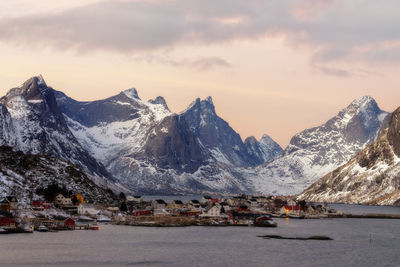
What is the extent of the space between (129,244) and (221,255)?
75.9ft

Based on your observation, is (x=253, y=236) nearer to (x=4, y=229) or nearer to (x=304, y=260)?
(x=304, y=260)

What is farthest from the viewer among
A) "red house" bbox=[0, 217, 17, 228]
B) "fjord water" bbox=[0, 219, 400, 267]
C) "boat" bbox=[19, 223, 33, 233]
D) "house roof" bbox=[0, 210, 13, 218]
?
"house roof" bbox=[0, 210, 13, 218]

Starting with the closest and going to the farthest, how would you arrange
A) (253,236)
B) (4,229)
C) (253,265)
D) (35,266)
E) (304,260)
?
(35,266), (253,265), (304,260), (4,229), (253,236)

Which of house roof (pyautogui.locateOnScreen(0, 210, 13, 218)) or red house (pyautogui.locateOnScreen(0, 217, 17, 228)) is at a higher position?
house roof (pyautogui.locateOnScreen(0, 210, 13, 218))

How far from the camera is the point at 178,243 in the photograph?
6373 inches

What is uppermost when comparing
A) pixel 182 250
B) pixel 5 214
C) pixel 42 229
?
pixel 5 214

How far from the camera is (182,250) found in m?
148

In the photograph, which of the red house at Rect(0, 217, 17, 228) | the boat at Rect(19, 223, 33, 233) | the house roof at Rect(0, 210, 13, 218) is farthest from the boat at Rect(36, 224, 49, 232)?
the house roof at Rect(0, 210, 13, 218)

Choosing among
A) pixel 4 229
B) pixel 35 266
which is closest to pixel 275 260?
pixel 35 266

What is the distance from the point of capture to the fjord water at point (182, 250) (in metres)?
130

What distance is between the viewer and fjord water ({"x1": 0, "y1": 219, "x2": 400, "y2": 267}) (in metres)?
130

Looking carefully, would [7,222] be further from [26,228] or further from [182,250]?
[182,250]

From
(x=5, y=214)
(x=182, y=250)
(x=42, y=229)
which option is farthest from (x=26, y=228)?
(x=182, y=250)

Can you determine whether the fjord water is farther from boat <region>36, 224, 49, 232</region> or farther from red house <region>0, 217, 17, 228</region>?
red house <region>0, 217, 17, 228</region>
